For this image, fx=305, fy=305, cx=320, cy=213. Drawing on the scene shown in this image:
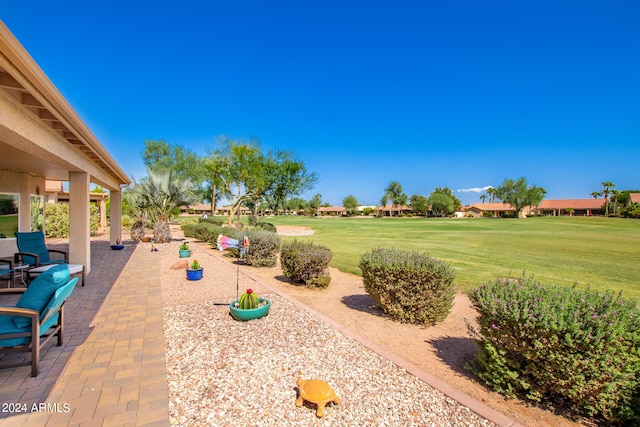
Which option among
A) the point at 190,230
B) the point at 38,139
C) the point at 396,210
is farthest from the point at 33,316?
the point at 396,210

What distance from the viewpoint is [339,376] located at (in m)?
3.58

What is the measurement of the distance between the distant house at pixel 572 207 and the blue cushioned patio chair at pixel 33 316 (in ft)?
351

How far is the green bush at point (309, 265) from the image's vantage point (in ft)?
25.7

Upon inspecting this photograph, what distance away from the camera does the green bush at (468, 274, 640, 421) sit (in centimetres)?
273

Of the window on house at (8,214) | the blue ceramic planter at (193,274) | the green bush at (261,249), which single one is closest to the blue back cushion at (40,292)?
the blue ceramic planter at (193,274)

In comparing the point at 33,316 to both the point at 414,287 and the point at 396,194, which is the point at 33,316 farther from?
the point at 396,194

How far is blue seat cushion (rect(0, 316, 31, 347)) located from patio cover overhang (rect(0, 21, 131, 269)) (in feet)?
8.42

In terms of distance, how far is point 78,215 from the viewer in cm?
848

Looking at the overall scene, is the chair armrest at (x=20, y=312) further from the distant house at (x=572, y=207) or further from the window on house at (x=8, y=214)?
the distant house at (x=572, y=207)

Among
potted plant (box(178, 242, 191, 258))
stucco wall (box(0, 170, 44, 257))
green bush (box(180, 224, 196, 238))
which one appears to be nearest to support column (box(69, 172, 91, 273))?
potted plant (box(178, 242, 191, 258))

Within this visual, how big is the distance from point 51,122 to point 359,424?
7.06 metres

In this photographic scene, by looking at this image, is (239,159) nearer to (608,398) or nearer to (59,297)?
(59,297)

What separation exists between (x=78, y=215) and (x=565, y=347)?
10.7m

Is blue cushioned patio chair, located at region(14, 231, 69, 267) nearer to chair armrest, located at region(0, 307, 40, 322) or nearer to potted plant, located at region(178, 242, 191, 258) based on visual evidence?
potted plant, located at region(178, 242, 191, 258)
